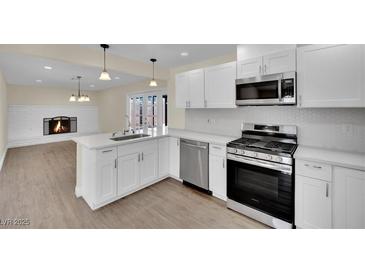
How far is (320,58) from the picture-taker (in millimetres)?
1941

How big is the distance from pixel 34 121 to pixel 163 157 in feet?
22.0

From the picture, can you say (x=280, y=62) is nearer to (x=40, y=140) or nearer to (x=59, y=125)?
(x=59, y=125)

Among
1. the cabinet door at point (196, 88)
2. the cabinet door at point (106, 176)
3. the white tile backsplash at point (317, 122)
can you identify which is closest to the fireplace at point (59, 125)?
the cabinet door at point (106, 176)

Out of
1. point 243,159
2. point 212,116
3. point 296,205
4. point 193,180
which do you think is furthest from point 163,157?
point 296,205

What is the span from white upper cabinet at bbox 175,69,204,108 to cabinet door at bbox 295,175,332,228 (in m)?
2.01

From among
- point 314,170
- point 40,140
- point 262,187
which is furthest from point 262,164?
point 40,140

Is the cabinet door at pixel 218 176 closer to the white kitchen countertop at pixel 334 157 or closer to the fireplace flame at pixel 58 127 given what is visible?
the white kitchen countertop at pixel 334 157

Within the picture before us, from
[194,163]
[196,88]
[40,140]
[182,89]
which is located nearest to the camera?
[194,163]

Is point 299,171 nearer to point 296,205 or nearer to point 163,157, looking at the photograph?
point 296,205

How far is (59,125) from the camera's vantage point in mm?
7680

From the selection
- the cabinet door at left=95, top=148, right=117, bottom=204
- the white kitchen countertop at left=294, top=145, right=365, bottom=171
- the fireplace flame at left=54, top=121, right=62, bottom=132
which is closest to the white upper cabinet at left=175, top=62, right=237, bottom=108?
the white kitchen countertop at left=294, top=145, right=365, bottom=171

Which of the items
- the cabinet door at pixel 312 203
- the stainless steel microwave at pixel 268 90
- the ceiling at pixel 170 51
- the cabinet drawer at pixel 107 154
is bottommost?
the cabinet door at pixel 312 203

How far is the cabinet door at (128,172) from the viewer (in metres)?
2.68

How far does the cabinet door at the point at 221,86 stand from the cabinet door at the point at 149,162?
1290mm
